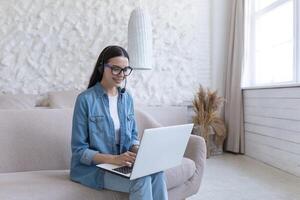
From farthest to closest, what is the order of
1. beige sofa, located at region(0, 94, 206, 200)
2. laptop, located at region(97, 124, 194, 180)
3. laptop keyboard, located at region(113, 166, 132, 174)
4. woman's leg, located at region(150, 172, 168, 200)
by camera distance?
1. beige sofa, located at region(0, 94, 206, 200)
2. woman's leg, located at region(150, 172, 168, 200)
3. laptop keyboard, located at region(113, 166, 132, 174)
4. laptop, located at region(97, 124, 194, 180)

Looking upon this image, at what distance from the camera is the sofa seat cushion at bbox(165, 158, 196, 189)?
1757mm


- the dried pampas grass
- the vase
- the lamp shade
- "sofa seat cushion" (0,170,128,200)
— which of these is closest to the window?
the dried pampas grass

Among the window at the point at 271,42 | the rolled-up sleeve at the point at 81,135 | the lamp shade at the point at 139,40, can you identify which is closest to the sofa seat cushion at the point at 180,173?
the rolled-up sleeve at the point at 81,135

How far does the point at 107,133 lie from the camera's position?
1.59 meters

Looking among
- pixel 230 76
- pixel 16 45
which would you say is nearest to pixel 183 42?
pixel 230 76

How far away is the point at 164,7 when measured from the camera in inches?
159

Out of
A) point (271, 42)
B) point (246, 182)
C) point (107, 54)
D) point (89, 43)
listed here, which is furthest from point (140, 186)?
point (271, 42)

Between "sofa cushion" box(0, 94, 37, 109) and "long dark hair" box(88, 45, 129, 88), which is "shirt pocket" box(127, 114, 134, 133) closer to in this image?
"long dark hair" box(88, 45, 129, 88)

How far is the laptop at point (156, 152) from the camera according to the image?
4.19 feet

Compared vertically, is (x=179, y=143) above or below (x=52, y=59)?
below

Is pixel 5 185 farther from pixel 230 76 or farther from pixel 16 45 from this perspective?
pixel 230 76

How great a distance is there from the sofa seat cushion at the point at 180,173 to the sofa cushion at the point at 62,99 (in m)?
1.73

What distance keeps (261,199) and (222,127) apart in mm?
1716

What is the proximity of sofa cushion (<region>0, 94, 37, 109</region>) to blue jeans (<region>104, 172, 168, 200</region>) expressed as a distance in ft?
6.31
